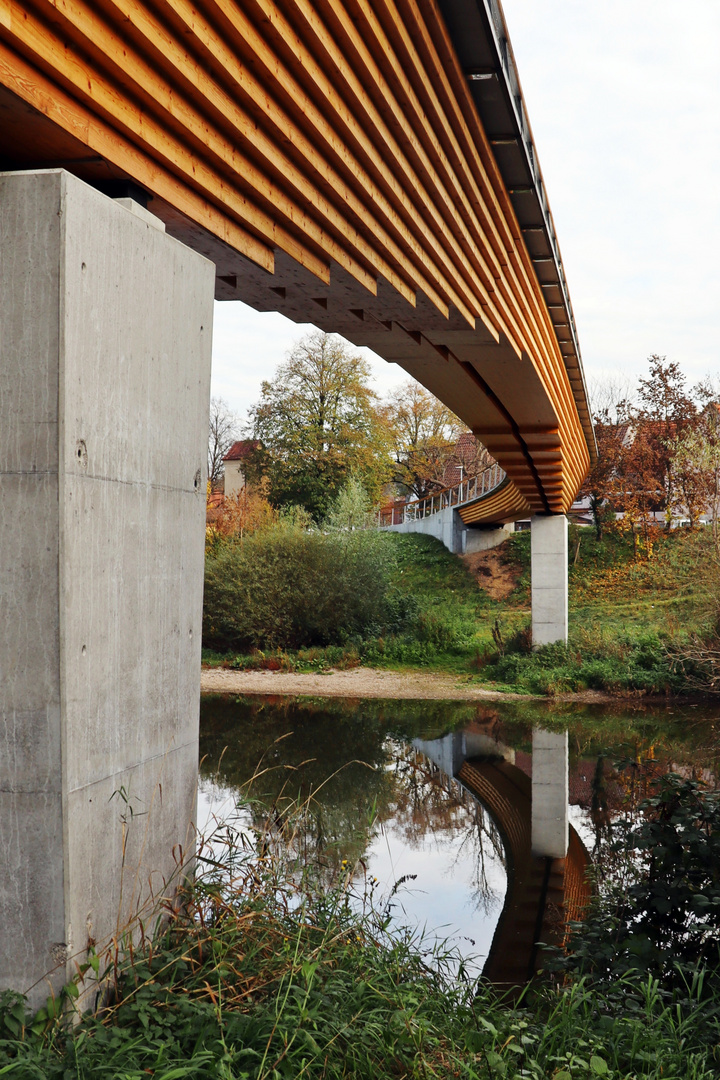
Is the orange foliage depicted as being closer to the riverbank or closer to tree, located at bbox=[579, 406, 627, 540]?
the riverbank

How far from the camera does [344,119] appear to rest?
367 centimetres

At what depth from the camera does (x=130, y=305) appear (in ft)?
8.80

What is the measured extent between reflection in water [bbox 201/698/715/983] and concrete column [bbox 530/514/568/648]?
3311 millimetres

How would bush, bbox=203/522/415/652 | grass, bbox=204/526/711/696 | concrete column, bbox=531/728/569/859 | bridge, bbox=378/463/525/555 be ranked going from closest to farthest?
concrete column, bbox=531/728/569/859
grass, bbox=204/526/711/696
bush, bbox=203/522/415/652
bridge, bbox=378/463/525/555

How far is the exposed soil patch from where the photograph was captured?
25.2 meters

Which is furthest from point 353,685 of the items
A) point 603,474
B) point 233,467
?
point 233,467

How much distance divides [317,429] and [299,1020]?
3121cm

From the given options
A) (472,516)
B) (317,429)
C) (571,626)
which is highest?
(317,429)

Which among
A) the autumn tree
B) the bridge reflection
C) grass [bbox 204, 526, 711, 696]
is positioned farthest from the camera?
the autumn tree

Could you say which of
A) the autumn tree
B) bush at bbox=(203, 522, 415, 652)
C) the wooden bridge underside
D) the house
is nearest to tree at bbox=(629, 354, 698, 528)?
the autumn tree

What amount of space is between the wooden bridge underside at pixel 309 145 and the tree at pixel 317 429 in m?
25.3

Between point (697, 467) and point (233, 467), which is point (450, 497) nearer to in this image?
point (697, 467)

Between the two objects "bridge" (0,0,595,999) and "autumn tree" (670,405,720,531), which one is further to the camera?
"autumn tree" (670,405,720,531)

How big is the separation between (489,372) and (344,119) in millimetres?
4500
